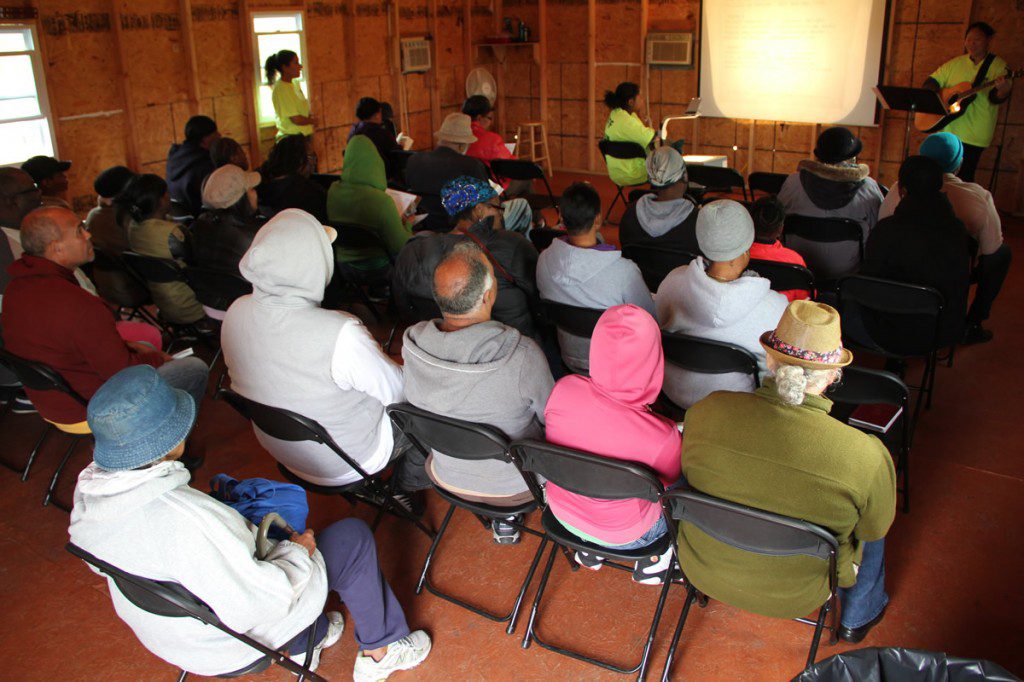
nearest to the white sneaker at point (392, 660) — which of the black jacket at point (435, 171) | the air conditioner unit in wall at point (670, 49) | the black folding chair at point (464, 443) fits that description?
the black folding chair at point (464, 443)

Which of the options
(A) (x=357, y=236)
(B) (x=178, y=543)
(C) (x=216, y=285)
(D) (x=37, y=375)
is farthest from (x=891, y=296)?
(D) (x=37, y=375)

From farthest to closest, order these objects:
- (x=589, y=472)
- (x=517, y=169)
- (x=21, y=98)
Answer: (x=517, y=169), (x=21, y=98), (x=589, y=472)

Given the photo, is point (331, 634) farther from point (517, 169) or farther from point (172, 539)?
point (517, 169)

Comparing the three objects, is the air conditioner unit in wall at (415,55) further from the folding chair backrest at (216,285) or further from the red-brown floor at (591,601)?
the red-brown floor at (591,601)

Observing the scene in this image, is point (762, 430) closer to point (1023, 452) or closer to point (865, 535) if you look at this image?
point (865, 535)

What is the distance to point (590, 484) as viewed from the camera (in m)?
2.07

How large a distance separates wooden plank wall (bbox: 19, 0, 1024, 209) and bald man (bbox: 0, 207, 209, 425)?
3.57m

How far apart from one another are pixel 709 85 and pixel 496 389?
6784 mm

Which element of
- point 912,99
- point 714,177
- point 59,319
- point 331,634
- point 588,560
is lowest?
point 331,634

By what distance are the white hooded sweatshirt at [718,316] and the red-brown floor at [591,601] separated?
0.72 meters

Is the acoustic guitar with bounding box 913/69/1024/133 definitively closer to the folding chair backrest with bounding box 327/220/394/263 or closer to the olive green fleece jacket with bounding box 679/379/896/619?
the folding chair backrest with bounding box 327/220/394/263

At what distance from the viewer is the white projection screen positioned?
23.2 ft

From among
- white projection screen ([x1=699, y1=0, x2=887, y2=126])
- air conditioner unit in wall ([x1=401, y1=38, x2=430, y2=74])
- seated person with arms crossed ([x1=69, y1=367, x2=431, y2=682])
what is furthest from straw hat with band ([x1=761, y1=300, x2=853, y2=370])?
air conditioner unit in wall ([x1=401, y1=38, x2=430, y2=74])

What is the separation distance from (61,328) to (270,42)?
541 centimetres
